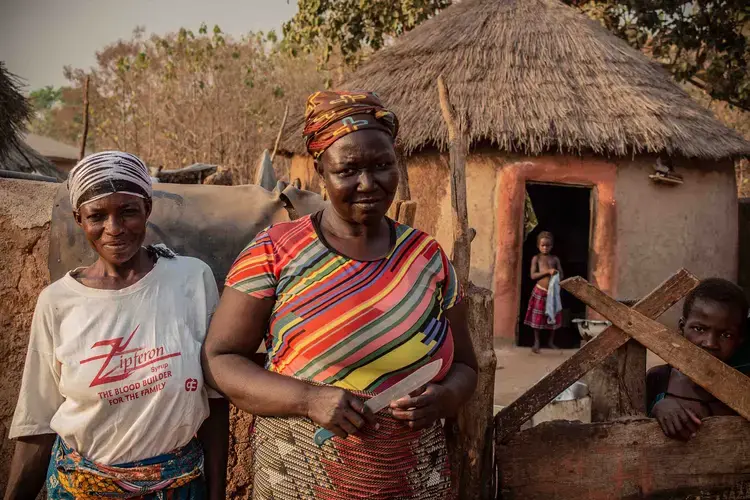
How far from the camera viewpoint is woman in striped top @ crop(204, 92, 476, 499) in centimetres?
149

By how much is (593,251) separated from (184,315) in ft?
23.4

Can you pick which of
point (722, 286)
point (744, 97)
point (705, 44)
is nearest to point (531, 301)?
point (744, 97)

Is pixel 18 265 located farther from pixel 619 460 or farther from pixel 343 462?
pixel 619 460

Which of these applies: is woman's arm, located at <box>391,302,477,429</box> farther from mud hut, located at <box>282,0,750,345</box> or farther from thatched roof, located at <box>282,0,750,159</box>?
mud hut, located at <box>282,0,750,345</box>

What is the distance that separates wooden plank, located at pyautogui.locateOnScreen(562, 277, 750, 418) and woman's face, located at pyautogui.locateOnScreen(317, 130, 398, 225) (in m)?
0.86

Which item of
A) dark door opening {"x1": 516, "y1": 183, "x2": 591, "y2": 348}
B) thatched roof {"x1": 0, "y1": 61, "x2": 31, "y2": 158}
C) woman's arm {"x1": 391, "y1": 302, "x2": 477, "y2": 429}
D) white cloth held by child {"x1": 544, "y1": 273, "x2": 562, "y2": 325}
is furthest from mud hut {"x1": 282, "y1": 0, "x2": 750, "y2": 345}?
woman's arm {"x1": 391, "y1": 302, "x2": 477, "y2": 429}

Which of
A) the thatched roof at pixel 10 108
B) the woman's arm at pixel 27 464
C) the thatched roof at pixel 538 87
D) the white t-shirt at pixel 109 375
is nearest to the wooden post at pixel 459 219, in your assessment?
the white t-shirt at pixel 109 375

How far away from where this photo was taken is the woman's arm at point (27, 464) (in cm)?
163

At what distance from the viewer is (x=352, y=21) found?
1144 cm

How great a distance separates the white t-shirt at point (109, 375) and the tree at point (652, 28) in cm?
934

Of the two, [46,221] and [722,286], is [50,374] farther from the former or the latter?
[722,286]

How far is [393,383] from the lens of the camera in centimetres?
152

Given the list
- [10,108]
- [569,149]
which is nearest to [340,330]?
[10,108]

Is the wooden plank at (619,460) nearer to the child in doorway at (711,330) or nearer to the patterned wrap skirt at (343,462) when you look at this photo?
the child in doorway at (711,330)
